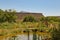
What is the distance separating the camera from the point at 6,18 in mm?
34062

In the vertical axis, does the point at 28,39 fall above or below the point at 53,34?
below

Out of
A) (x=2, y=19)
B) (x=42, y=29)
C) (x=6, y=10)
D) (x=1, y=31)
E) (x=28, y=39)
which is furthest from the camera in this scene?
(x=6, y=10)

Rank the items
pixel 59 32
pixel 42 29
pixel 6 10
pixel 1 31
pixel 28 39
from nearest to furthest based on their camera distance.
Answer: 1. pixel 59 32
2. pixel 28 39
3. pixel 1 31
4. pixel 42 29
5. pixel 6 10

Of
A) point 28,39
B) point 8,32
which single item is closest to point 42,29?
point 8,32

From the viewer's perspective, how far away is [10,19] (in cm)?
3447

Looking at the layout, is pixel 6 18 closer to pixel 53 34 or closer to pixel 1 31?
pixel 1 31

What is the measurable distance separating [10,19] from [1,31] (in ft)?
43.6

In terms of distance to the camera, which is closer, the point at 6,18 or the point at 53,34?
the point at 53,34

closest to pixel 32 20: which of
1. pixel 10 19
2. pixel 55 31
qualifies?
pixel 10 19

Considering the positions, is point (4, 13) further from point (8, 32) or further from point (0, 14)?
point (8, 32)

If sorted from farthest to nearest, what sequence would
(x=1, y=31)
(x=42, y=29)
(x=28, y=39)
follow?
(x=42, y=29), (x=1, y=31), (x=28, y=39)

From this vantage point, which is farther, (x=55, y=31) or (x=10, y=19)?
(x=10, y=19)

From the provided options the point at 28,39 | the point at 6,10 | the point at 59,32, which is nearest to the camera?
the point at 59,32

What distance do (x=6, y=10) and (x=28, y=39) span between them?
759 inches
